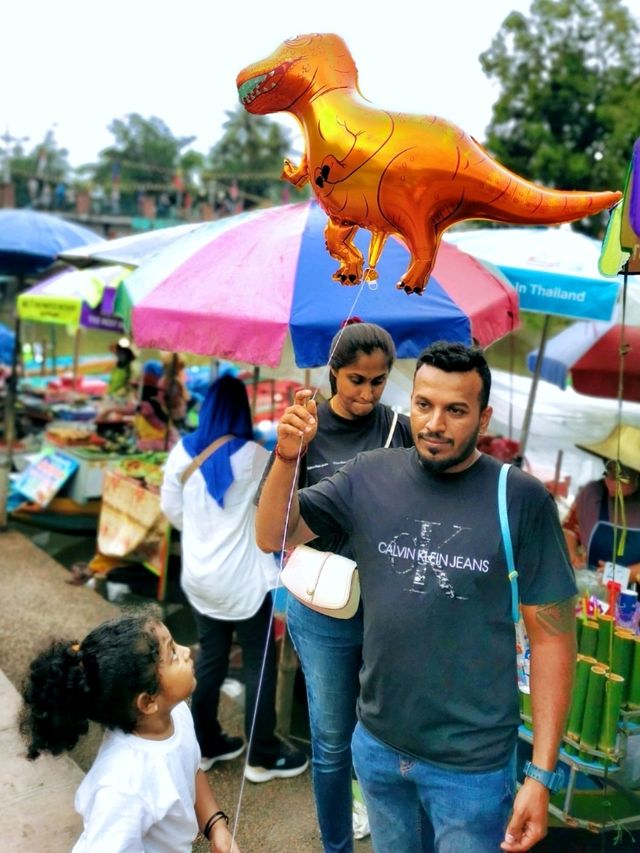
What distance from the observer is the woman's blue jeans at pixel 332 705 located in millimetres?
2215

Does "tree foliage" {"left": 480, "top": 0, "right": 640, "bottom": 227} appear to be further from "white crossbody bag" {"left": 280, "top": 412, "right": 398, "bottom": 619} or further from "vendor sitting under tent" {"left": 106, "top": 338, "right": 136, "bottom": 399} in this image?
"white crossbody bag" {"left": 280, "top": 412, "right": 398, "bottom": 619}

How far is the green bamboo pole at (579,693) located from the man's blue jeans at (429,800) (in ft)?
2.69

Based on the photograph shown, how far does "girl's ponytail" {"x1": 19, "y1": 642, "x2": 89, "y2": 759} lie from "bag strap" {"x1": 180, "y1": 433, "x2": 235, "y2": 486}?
146 centimetres

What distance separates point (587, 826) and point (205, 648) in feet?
5.47

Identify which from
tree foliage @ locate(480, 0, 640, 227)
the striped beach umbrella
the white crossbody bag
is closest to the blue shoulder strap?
the white crossbody bag

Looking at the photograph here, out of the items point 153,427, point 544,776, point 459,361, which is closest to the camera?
point 544,776

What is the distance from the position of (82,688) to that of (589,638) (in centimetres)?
172

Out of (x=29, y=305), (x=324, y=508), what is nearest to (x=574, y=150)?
(x=29, y=305)

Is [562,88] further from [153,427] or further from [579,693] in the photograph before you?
[579,693]

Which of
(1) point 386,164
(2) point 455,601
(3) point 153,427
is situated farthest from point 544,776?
(3) point 153,427

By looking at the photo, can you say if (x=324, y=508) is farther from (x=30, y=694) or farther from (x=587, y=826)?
(x=587, y=826)

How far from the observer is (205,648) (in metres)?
3.16

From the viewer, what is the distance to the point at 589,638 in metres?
2.48

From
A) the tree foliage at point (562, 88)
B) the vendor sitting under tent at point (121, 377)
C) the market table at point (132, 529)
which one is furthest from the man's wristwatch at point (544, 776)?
the tree foliage at point (562, 88)
